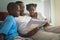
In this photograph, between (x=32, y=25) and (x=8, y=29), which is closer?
(x=8, y=29)

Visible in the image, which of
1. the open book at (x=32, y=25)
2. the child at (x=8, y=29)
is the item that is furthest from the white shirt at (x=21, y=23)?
the child at (x=8, y=29)

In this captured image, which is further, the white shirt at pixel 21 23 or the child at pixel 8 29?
the white shirt at pixel 21 23

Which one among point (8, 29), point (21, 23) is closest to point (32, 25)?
point (21, 23)

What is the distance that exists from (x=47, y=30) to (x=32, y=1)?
159 cm

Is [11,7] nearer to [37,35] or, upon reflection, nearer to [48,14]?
[37,35]

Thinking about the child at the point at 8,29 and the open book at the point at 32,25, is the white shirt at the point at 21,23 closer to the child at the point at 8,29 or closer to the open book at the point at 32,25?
the open book at the point at 32,25

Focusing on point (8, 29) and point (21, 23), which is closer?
point (8, 29)

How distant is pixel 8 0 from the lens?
2859mm

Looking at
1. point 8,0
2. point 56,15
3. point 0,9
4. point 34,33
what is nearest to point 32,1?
point 8,0

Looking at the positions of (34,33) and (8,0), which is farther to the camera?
(8,0)

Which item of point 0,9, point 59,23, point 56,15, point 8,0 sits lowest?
point 59,23

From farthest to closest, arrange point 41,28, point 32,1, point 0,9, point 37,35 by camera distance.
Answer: point 32,1 → point 0,9 → point 41,28 → point 37,35

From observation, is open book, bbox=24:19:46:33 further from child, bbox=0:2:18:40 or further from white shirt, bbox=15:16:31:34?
child, bbox=0:2:18:40

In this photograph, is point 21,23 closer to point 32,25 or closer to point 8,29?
point 32,25
